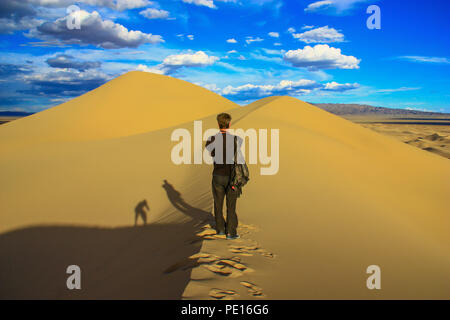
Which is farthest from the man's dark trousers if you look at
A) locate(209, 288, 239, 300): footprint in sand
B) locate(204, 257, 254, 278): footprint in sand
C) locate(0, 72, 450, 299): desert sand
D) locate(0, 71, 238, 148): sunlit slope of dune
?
locate(0, 71, 238, 148): sunlit slope of dune

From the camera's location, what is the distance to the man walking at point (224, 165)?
390 centimetres

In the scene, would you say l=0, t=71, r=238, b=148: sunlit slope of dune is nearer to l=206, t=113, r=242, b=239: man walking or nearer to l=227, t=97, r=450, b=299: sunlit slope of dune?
l=227, t=97, r=450, b=299: sunlit slope of dune

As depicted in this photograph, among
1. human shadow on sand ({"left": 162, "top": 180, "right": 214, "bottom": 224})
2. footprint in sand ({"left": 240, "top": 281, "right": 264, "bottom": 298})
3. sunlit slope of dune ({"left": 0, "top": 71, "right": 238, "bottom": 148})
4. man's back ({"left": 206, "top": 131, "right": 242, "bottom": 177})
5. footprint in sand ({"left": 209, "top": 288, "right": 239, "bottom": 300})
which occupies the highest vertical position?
sunlit slope of dune ({"left": 0, "top": 71, "right": 238, "bottom": 148})

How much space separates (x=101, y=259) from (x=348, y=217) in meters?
4.80

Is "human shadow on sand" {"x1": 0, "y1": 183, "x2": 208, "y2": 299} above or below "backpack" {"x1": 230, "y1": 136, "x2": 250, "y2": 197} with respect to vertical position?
below

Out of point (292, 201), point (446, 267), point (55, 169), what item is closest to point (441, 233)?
point (446, 267)

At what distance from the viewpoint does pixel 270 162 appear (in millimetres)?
8070

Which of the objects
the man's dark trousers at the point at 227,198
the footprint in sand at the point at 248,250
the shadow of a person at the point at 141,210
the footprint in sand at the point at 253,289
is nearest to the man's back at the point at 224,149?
Answer: the man's dark trousers at the point at 227,198

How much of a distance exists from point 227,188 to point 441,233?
5063mm

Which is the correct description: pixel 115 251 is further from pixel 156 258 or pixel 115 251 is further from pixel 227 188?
pixel 227 188

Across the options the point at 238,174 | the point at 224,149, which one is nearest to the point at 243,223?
the point at 238,174

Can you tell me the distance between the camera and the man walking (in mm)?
3904

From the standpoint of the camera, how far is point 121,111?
82.4 ft

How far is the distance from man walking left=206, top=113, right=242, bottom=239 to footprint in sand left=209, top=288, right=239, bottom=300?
142 cm
